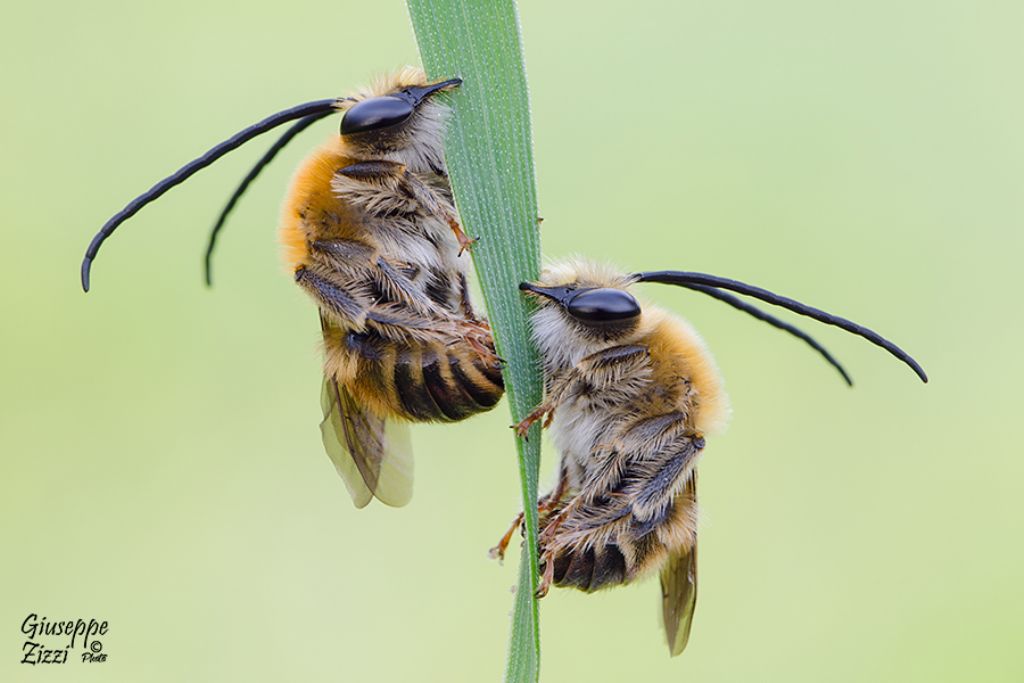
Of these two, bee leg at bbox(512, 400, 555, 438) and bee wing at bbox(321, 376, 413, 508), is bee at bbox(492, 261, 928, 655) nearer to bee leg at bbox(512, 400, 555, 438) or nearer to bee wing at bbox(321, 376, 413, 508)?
bee leg at bbox(512, 400, 555, 438)

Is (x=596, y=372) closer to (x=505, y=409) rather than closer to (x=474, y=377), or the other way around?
(x=474, y=377)

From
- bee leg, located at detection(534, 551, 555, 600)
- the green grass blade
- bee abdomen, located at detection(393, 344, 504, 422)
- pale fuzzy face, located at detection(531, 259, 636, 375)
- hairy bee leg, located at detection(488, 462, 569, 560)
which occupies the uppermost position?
the green grass blade

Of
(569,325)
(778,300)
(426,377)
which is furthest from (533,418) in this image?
(778,300)

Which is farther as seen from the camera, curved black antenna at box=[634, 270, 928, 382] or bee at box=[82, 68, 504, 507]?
bee at box=[82, 68, 504, 507]

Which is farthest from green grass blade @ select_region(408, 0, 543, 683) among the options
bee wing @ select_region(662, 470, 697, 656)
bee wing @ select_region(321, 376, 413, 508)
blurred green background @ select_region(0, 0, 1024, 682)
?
blurred green background @ select_region(0, 0, 1024, 682)

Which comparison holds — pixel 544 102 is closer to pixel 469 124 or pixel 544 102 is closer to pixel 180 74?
pixel 180 74
